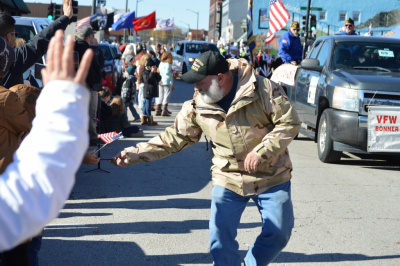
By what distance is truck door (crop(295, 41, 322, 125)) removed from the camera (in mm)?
9935

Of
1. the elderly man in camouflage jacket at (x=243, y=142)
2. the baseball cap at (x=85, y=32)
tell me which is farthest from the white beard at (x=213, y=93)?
the baseball cap at (x=85, y=32)

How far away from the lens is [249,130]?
11.8 feet

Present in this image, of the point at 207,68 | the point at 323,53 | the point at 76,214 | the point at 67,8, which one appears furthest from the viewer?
the point at 323,53

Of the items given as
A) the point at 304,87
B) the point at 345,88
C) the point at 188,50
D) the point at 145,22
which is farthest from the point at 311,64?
the point at 188,50

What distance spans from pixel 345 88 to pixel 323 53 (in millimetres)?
1734

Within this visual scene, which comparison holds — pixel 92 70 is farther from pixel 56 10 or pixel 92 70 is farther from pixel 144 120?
pixel 56 10

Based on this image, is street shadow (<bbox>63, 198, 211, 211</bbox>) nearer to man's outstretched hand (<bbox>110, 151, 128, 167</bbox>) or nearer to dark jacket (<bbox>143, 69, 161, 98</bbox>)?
man's outstretched hand (<bbox>110, 151, 128, 167</bbox>)

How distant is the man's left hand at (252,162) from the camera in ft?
11.3

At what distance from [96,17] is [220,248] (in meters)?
18.9

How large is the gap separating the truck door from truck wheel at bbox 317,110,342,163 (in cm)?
85

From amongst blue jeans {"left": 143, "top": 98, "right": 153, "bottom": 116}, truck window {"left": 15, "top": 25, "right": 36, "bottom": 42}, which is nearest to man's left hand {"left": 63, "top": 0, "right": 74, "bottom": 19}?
truck window {"left": 15, "top": 25, "right": 36, "bottom": 42}

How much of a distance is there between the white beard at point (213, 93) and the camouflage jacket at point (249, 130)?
0.05 m

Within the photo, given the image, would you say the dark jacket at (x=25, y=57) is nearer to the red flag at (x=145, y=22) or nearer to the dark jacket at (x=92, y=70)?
the dark jacket at (x=92, y=70)

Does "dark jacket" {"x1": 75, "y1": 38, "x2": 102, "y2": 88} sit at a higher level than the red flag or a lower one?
lower
